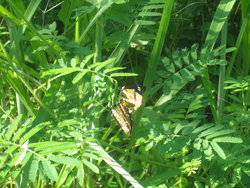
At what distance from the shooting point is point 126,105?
51.1 inches

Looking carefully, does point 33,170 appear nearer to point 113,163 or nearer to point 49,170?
point 49,170

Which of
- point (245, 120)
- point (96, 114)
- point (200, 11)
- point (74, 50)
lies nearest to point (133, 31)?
point (74, 50)

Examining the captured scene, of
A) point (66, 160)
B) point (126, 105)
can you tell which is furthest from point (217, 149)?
point (66, 160)

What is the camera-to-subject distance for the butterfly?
127cm

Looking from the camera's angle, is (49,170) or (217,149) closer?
(49,170)

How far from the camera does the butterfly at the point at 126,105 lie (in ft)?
4.18

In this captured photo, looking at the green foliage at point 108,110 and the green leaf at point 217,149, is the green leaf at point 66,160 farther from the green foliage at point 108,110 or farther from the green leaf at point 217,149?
the green leaf at point 217,149

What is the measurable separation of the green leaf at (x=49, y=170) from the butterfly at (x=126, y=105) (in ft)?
0.94

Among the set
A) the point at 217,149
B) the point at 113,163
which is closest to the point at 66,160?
the point at 113,163

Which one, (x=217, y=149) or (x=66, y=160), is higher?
(x=66, y=160)

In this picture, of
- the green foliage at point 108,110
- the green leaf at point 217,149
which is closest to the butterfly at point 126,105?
the green foliage at point 108,110

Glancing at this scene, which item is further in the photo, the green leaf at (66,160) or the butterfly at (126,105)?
the butterfly at (126,105)

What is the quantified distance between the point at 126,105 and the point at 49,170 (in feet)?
1.05

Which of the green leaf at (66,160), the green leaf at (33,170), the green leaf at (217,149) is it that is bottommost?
the green leaf at (217,149)
